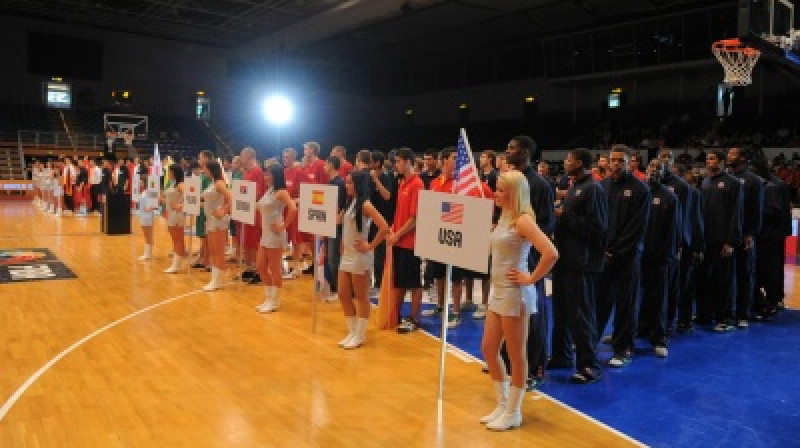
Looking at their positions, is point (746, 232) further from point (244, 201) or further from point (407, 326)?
point (244, 201)

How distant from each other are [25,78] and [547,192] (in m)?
29.6

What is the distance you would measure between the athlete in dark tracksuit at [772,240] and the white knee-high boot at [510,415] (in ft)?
16.3

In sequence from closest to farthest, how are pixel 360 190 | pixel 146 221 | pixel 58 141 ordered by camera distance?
pixel 360 190, pixel 146 221, pixel 58 141

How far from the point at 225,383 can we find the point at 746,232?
5.68 metres

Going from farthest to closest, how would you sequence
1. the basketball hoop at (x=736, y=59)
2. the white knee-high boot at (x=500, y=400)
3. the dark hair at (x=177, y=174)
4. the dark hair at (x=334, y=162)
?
the basketball hoop at (x=736, y=59)
the dark hair at (x=177, y=174)
the dark hair at (x=334, y=162)
the white knee-high boot at (x=500, y=400)

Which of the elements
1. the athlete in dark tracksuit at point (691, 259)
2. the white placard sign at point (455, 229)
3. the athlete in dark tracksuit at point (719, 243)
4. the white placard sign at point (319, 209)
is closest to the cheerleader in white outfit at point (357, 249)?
the white placard sign at point (319, 209)

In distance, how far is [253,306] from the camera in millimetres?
7324

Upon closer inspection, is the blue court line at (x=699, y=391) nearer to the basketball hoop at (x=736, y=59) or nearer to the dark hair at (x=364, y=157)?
the dark hair at (x=364, y=157)

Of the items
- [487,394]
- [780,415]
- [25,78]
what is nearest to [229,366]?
[487,394]

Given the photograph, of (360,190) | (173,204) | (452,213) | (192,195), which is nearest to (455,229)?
(452,213)

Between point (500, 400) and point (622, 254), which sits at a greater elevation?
point (622, 254)

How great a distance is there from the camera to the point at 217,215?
25.1 feet

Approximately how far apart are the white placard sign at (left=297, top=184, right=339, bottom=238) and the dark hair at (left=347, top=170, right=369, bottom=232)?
0.82 feet

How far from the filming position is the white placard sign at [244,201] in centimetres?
724
